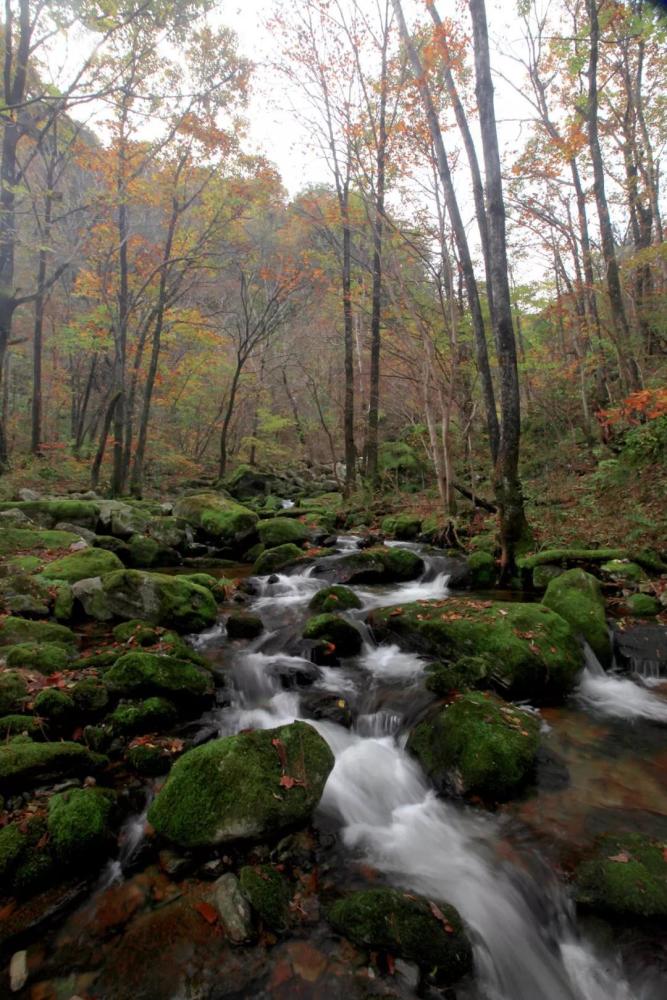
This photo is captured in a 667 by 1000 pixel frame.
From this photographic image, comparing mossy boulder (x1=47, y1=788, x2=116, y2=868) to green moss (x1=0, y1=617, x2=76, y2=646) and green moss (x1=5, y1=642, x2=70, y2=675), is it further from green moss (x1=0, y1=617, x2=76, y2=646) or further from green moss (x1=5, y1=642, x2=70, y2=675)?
green moss (x1=0, y1=617, x2=76, y2=646)

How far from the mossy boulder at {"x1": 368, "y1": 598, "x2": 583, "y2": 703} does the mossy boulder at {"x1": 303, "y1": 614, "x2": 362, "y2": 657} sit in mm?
Answer: 493

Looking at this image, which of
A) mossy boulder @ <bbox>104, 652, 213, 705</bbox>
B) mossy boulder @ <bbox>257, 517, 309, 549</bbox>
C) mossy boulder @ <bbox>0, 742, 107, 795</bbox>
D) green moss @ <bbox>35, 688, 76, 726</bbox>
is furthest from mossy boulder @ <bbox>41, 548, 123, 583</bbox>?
mossy boulder @ <bbox>257, 517, 309, 549</bbox>

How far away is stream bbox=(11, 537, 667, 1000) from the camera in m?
2.91

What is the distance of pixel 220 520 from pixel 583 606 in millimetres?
9167

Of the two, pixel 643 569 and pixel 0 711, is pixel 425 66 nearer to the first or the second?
pixel 643 569

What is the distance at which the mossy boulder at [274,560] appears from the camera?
36.4 ft

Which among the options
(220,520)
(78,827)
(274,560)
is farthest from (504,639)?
(220,520)

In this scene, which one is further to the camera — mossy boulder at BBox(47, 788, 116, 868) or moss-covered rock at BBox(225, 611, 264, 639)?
moss-covered rock at BBox(225, 611, 264, 639)

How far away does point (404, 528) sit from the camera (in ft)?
45.4

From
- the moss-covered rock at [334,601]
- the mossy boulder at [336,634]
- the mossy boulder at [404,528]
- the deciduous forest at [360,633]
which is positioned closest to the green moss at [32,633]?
the deciduous forest at [360,633]

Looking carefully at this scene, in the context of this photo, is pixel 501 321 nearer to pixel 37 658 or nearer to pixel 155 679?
pixel 155 679


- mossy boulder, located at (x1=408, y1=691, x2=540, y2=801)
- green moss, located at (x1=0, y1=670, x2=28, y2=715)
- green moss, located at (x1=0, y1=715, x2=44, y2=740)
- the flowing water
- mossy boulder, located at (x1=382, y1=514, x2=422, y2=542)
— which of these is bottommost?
the flowing water

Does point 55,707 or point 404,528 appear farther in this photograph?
point 404,528

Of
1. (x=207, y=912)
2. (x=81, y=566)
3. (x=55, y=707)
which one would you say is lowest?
(x=207, y=912)
